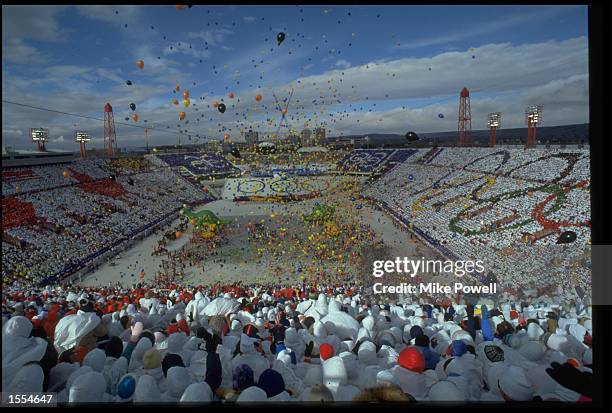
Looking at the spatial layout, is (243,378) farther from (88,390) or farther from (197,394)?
(88,390)

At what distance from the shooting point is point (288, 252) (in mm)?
15398

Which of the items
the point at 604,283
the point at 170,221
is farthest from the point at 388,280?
the point at 170,221

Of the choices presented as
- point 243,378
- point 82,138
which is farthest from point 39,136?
point 243,378

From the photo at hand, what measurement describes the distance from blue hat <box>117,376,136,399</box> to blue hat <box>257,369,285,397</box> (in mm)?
946

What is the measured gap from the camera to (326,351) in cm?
319

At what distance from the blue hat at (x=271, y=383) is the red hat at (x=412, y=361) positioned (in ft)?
3.23

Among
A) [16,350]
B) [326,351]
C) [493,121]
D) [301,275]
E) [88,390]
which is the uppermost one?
[493,121]

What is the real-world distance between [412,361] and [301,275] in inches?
398

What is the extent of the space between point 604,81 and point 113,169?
104 ft

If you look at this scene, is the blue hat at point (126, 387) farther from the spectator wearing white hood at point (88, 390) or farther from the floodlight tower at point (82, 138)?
the floodlight tower at point (82, 138)

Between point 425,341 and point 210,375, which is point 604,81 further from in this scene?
point 210,375

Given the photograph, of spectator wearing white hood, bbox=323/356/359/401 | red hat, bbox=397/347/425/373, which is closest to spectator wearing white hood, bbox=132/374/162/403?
spectator wearing white hood, bbox=323/356/359/401

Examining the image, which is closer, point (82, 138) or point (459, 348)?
point (459, 348)

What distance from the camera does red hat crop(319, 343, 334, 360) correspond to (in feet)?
10.4
